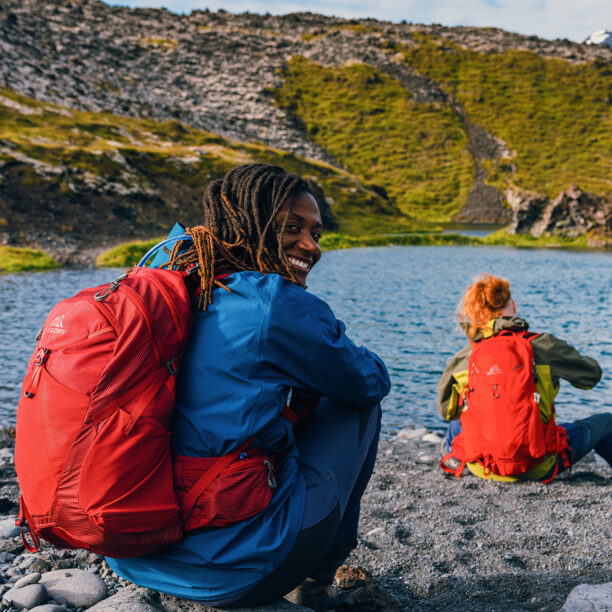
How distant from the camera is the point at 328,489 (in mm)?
3242

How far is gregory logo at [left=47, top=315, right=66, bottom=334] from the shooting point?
2.74 metres

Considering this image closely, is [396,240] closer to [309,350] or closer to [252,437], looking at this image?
[309,350]

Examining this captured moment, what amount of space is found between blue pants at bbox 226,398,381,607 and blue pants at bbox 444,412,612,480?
378 cm

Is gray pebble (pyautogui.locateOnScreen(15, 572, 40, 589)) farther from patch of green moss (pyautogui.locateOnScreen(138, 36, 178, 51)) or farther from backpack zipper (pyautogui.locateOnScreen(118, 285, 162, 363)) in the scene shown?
patch of green moss (pyautogui.locateOnScreen(138, 36, 178, 51))

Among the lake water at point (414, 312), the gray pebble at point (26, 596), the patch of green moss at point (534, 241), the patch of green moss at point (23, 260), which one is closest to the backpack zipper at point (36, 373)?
the gray pebble at point (26, 596)

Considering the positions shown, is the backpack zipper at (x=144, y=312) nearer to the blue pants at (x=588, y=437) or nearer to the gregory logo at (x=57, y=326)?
the gregory logo at (x=57, y=326)

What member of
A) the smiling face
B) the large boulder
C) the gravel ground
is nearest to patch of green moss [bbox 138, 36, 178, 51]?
the large boulder

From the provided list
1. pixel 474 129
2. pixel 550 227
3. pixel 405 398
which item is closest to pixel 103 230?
pixel 405 398

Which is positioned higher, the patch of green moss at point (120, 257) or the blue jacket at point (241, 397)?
the blue jacket at point (241, 397)

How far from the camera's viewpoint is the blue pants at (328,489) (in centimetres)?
307

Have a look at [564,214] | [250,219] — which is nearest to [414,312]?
[250,219]

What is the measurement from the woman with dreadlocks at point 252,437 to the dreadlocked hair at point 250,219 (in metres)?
0.04

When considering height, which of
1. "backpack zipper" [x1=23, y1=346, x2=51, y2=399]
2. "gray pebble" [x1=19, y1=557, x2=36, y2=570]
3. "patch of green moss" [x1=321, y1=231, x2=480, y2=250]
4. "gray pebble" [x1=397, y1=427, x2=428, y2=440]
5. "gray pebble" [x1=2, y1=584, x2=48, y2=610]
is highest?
"backpack zipper" [x1=23, y1=346, x2=51, y2=399]

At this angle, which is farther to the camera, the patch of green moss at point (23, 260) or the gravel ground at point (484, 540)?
the patch of green moss at point (23, 260)
